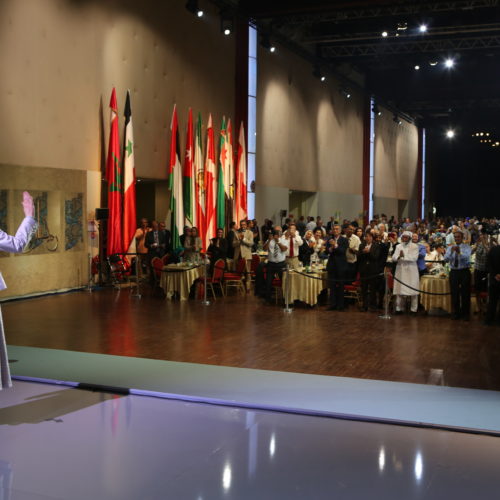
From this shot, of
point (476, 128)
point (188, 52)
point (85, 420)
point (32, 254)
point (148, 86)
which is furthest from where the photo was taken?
point (476, 128)

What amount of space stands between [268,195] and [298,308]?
1141cm

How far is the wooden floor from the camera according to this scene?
27.9 feet

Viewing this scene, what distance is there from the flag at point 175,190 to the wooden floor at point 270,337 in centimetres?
367

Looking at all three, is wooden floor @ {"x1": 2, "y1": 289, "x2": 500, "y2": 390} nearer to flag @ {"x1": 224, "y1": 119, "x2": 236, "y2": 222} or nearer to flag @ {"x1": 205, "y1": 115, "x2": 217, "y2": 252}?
flag @ {"x1": 205, "y1": 115, "x2": 217, "y2": 252}

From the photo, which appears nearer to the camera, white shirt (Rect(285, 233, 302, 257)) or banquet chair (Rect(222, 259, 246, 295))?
white shirt (Rect(285, 233, 302, 257))

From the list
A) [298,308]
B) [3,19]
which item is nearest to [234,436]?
[298,308]

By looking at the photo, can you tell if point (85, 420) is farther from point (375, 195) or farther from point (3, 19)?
point (375, 195)

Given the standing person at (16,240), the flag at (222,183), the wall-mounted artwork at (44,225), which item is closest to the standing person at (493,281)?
the standing person at (16,240)

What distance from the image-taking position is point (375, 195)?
36938 mm

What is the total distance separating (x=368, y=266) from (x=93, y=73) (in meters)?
7.77

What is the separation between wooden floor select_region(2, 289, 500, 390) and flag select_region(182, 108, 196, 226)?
14.2ft

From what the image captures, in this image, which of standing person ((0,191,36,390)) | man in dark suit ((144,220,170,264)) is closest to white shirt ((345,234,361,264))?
man in dark suit ((144,220,170,264))

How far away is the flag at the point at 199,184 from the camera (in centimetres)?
1884

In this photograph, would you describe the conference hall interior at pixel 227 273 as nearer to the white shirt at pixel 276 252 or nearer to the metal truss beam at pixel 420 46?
the white shirt at pixel 276 252
